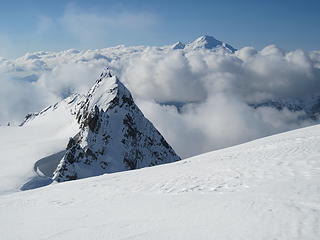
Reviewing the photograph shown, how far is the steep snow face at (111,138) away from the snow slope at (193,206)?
6558 cm

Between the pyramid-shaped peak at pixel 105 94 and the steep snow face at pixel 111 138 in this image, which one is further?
the pyramid-shaped peak at pixel 105 94

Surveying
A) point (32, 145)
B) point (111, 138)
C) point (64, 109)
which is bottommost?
point (32, 145)

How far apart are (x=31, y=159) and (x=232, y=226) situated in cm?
6940

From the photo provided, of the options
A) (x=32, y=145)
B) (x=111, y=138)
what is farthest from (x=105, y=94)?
(x=32, y=145)

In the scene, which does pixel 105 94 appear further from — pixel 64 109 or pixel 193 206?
pixel 193 206

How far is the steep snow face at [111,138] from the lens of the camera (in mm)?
88450

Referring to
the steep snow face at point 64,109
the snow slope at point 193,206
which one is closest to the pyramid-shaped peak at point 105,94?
the steep snow face at point 64,109

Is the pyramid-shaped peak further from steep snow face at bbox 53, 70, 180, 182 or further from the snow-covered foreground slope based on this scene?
the snow-covered foreground slope

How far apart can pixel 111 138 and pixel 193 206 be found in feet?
324

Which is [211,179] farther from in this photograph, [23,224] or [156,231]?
[23,224]

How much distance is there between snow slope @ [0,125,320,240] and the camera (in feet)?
25.6

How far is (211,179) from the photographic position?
13688 mm

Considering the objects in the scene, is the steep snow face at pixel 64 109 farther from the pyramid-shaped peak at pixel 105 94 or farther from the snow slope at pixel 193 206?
the snow slope at pixel 193 206

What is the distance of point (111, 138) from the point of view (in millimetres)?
106938
